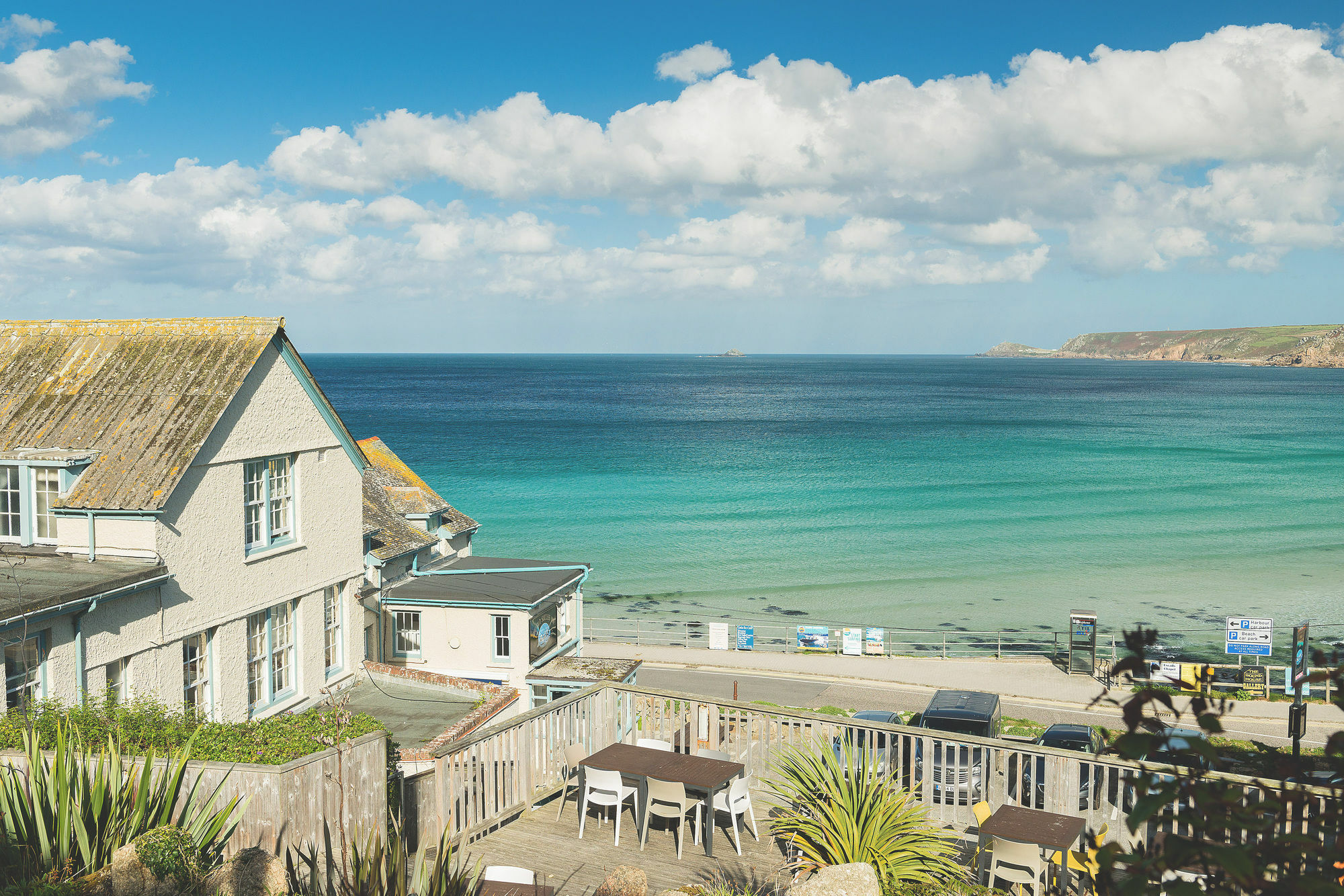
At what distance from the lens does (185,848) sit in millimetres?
7059

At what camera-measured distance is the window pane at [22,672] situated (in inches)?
493

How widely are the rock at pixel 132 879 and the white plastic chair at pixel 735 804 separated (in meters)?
4.84

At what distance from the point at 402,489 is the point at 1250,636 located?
24831mm

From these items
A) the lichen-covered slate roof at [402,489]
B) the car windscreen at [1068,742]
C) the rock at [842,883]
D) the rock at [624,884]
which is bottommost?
the car windscreen at [1068,742]

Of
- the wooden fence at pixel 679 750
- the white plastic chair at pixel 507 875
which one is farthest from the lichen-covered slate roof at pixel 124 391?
the white plastic chair at pixel 507 875

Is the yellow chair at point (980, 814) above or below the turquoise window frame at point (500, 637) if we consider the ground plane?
above

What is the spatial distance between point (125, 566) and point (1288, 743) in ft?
80.5

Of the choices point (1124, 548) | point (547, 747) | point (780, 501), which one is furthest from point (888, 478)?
point (547, 747)

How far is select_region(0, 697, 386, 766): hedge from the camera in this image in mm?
8688

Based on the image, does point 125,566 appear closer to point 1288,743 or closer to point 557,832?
point 557,832

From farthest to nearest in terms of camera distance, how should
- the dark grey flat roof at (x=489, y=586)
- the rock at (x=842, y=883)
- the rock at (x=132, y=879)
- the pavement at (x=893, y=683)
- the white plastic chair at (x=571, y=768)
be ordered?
the pavement at (x=893, y=683)
the dark grey flat roof at (x=489, y=586)
the white plastic chair at (x=571, y=768)
the rock at (x=842, y=883)
the rock at (x=132, y=879)

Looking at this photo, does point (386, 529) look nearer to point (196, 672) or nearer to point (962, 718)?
point (196, 672)

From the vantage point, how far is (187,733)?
365 inches

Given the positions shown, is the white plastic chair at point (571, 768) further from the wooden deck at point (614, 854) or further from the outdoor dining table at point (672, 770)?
the outdoor dining table at point (672, 770)
